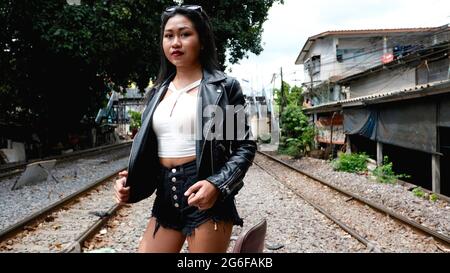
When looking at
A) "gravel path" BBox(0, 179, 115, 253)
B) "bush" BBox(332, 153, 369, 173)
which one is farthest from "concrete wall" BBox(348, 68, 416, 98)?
"gravel path" BBox(0, 179, 115, 253)

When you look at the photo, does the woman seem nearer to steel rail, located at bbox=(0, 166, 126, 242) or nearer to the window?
steel rail, located at bbox=(0, 166, 126, 242)

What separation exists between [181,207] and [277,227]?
5.27m

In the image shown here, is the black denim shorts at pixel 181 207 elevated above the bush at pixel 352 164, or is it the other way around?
the black denim shorts at pixel 181 207

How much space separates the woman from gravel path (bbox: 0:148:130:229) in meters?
5.84

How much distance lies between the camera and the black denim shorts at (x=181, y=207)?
64.5 inches

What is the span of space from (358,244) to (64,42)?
36.5 feet

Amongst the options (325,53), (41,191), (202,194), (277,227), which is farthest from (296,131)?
(202,194)

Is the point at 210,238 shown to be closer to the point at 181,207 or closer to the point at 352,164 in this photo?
the point at 181,207

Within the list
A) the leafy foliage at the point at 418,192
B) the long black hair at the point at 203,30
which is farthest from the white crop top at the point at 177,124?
the leafy foliage at the point at 418,192

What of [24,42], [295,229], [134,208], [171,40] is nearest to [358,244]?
[295,229]

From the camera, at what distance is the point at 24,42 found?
15.5 metres

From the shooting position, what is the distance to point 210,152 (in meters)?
1.63

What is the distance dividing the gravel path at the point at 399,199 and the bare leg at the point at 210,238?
20.4 feet

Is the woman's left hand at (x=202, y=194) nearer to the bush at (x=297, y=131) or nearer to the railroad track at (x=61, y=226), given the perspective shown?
the railroad track at (x=61, y=226)
